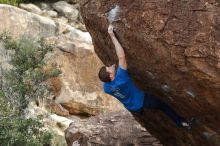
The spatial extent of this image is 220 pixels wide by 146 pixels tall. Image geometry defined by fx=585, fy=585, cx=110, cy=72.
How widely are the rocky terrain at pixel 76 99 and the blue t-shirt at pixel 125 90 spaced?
3624mm

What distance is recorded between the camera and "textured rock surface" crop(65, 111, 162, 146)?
12.8m

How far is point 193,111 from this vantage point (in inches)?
338

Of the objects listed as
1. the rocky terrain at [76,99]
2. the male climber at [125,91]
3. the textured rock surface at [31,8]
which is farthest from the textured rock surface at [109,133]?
the textured rock surface at [31,8]

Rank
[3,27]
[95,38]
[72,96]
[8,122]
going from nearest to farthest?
[95,38], [8,122], [72,96], [3,27]

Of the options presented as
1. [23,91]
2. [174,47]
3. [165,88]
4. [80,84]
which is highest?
[174,47]

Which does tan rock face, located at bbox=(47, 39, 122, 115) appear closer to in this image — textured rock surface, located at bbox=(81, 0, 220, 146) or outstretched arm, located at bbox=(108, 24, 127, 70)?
textured rock surface, located at bbox=(81, 0, 220, 146)

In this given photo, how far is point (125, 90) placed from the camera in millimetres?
8875

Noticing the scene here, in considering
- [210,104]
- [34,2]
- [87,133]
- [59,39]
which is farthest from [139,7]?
[34,2]

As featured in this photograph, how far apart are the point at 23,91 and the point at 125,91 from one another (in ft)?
19.1

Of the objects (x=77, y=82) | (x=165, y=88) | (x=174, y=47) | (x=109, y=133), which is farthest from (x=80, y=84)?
(x=174, y=47)

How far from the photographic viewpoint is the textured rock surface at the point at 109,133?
42.1 ft

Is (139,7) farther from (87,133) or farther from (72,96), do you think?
(72,96)

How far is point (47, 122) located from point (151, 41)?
1010cm

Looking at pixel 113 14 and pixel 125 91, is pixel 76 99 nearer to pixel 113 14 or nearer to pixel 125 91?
pixel 125 91
